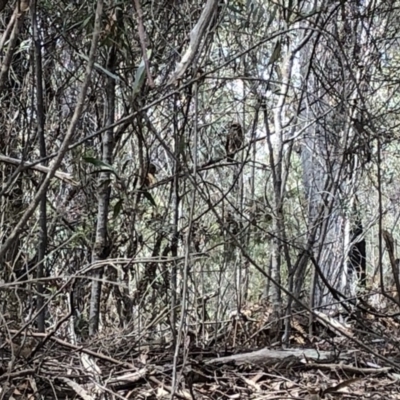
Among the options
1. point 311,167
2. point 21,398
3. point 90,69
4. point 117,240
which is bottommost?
point 21,398

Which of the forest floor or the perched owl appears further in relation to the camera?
the perched owl

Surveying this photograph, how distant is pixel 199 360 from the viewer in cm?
177

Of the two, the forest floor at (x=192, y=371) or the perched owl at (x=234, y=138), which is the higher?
the perched owl at (x=234, y=138)

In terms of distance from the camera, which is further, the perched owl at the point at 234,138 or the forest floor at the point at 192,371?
the perched owl at the point at 234,138

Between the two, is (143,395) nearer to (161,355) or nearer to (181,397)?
(181,397)

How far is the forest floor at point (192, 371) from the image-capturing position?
140 centimetres

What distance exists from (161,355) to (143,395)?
394mm

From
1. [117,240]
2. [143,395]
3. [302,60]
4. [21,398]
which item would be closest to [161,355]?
[143,395]

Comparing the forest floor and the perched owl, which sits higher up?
the perched owl

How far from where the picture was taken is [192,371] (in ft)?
5.24

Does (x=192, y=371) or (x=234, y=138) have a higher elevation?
(x=234, y=138)

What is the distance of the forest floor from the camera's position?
55.1 inches

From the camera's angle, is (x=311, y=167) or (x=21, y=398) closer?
(x=21, y=398)

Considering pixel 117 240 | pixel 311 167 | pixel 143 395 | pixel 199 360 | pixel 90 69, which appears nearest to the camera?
pixel 90 69
